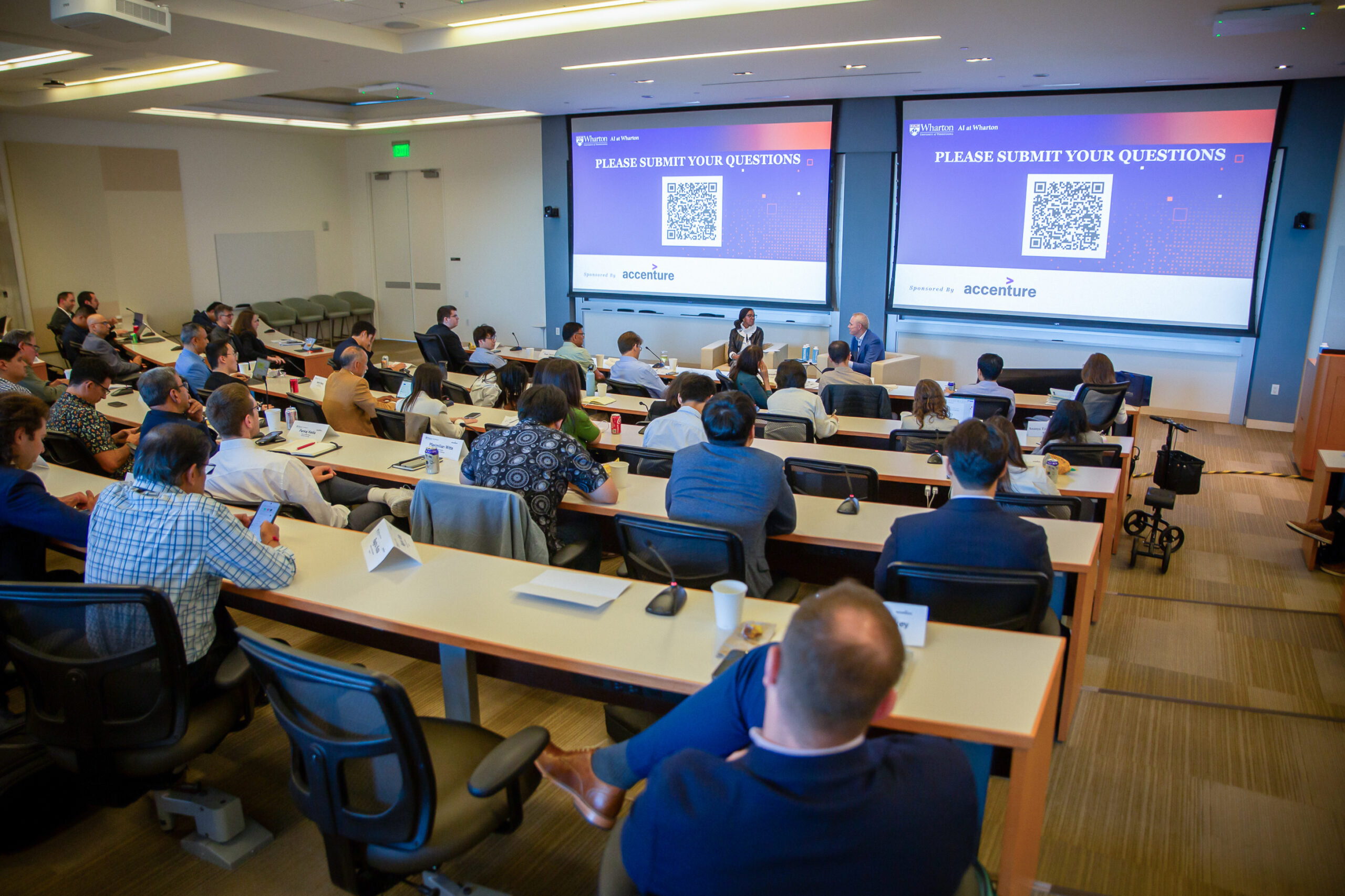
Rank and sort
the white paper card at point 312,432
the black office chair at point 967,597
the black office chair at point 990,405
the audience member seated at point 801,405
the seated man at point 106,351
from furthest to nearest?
the seated man at point 106,351 → the black office chair at point 990,405 → the audience member seated at point 801,405 → the white paper card at point 312,432 → the black office chair at point 967,597

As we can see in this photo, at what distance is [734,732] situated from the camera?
64.9 inches

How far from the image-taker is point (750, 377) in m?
6.11

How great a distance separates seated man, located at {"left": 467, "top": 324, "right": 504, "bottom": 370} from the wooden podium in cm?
658

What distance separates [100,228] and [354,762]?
38.7ft

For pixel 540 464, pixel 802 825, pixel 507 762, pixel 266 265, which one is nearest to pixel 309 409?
pixel 540 464

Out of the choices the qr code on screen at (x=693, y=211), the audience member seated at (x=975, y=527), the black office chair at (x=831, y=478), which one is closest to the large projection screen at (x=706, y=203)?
the qr code on screen at (x=693, y=211)

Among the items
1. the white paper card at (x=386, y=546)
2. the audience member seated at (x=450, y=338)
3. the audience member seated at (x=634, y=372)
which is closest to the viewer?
the white paper card at (x=386, y=546)

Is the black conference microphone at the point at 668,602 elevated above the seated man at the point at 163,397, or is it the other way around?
the seated man at the point at 163,397

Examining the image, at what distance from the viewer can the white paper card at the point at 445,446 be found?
422 centimetres

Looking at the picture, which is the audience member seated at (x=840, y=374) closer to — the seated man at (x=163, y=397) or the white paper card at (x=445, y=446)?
the white paper card at (x=445, y=446)

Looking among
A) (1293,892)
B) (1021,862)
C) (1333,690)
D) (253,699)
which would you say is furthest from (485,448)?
(1333,690)

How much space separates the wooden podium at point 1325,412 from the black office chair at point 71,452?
7.98 metres

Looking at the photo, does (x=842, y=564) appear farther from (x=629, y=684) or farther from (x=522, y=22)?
(x=522, y=22)

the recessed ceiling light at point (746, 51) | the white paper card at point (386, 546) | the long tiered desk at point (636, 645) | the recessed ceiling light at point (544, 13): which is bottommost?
the long tiered desk at point (636, 645)
